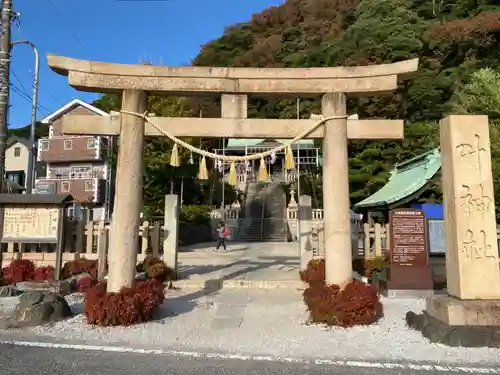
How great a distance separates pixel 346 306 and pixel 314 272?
3723 millimetres

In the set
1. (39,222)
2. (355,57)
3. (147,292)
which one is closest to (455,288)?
(147,292)

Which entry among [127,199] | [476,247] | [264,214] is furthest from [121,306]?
[264,214]

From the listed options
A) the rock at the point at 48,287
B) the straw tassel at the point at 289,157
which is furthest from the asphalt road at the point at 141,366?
the straw tassel at the point at 289,157

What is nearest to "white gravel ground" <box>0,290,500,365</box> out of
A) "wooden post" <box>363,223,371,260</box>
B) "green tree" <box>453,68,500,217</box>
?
"wooden post" <box>363,223,371,260</box>

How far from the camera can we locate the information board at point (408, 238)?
10.5 metres

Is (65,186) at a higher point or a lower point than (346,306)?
higher

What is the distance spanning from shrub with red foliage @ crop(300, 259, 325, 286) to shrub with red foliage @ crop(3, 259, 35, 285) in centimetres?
791

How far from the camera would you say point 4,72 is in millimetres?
12469

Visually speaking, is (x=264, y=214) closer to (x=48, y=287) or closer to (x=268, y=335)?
(x=48, y=287)

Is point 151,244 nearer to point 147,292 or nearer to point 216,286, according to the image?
point 216,286

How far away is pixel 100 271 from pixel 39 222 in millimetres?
2272

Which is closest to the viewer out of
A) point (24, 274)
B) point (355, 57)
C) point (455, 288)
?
point (455, 288)

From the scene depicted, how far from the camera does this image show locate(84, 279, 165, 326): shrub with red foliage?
723 cm

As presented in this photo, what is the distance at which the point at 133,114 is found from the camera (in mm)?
8062
